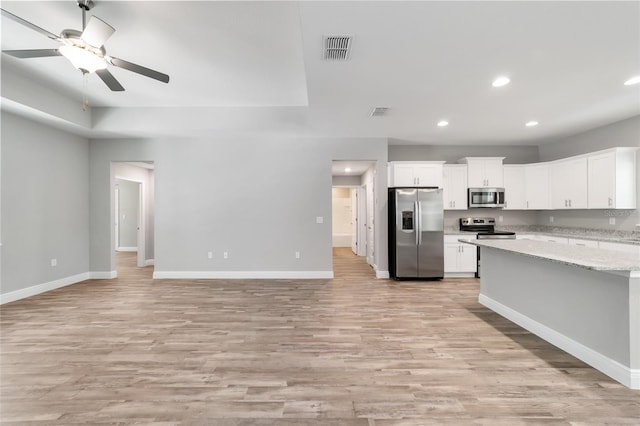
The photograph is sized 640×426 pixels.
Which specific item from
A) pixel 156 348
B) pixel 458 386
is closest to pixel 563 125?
pixel 458 386

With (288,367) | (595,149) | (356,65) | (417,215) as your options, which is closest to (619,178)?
(595,149)

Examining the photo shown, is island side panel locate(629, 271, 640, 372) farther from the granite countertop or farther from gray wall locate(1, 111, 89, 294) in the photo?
gray wall locate(1, 111, 89, 294)

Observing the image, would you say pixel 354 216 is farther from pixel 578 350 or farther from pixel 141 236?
pixel 578 350

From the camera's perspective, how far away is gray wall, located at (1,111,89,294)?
4.10 metres

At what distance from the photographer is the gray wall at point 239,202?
18.0ft

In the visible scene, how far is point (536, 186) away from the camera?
5.69 meters

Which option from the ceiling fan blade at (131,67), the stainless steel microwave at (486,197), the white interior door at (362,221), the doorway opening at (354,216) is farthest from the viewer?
the white interior door at (362,221)

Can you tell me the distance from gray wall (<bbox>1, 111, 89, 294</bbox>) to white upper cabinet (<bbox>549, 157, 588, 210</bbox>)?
9.20m

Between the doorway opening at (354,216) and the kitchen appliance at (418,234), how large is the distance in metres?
0.87

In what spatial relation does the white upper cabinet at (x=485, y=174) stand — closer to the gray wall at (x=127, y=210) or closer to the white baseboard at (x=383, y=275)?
the white baseboard at (x=383, y=275)

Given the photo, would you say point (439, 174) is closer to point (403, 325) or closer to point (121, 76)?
point (403, 325)

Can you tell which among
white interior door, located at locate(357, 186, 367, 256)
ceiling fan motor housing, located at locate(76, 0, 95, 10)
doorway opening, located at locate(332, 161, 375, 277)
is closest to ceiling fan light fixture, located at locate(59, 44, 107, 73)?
ceiling fan motor housing, located at locate(76, 0, 95, 10)

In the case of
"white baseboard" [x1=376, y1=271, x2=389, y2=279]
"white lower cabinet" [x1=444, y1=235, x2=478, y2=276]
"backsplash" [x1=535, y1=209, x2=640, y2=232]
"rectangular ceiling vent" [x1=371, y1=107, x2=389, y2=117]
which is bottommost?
"white baseboard" [x1=376, y1=271, x2=389, y2=279]

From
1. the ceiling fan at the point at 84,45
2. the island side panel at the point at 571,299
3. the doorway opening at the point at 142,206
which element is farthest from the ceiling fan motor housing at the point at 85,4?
the island side panel at the point at 571,299
